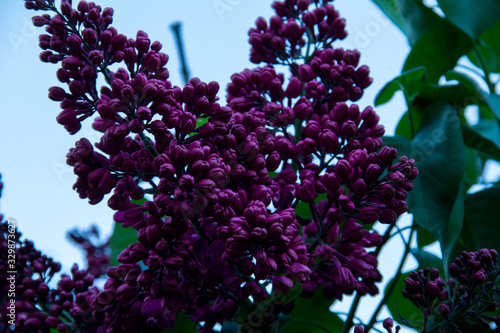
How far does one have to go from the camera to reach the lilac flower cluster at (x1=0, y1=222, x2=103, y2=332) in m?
0.81

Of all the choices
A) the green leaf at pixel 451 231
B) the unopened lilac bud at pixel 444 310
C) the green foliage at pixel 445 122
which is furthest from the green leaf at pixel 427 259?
the unopened lilac bud at pixel 444 310

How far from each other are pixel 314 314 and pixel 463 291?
Result: 0.34m

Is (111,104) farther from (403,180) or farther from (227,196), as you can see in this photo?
(403,180)

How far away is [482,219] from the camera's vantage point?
0.99 metres

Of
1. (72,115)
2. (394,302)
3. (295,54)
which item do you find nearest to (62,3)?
(72,115)

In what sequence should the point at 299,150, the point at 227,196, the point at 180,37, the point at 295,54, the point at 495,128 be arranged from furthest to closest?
the point at 180,37
the point at 495,128
the point at 295,54
the point at 299,150
the point at 227,196

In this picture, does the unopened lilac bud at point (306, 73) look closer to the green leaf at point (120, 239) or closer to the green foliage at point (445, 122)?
the green foliage at point (445, 122)

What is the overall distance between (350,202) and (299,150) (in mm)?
129

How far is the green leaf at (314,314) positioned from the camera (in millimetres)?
961

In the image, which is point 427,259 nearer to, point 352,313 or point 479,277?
point 352,313

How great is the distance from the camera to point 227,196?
63 centimetres

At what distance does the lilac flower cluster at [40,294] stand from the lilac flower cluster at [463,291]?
1.57 feet

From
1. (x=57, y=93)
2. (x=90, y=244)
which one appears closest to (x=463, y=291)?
(x=57, y=93)

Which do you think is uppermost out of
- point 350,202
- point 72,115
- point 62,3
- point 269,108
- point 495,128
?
point 62,3
